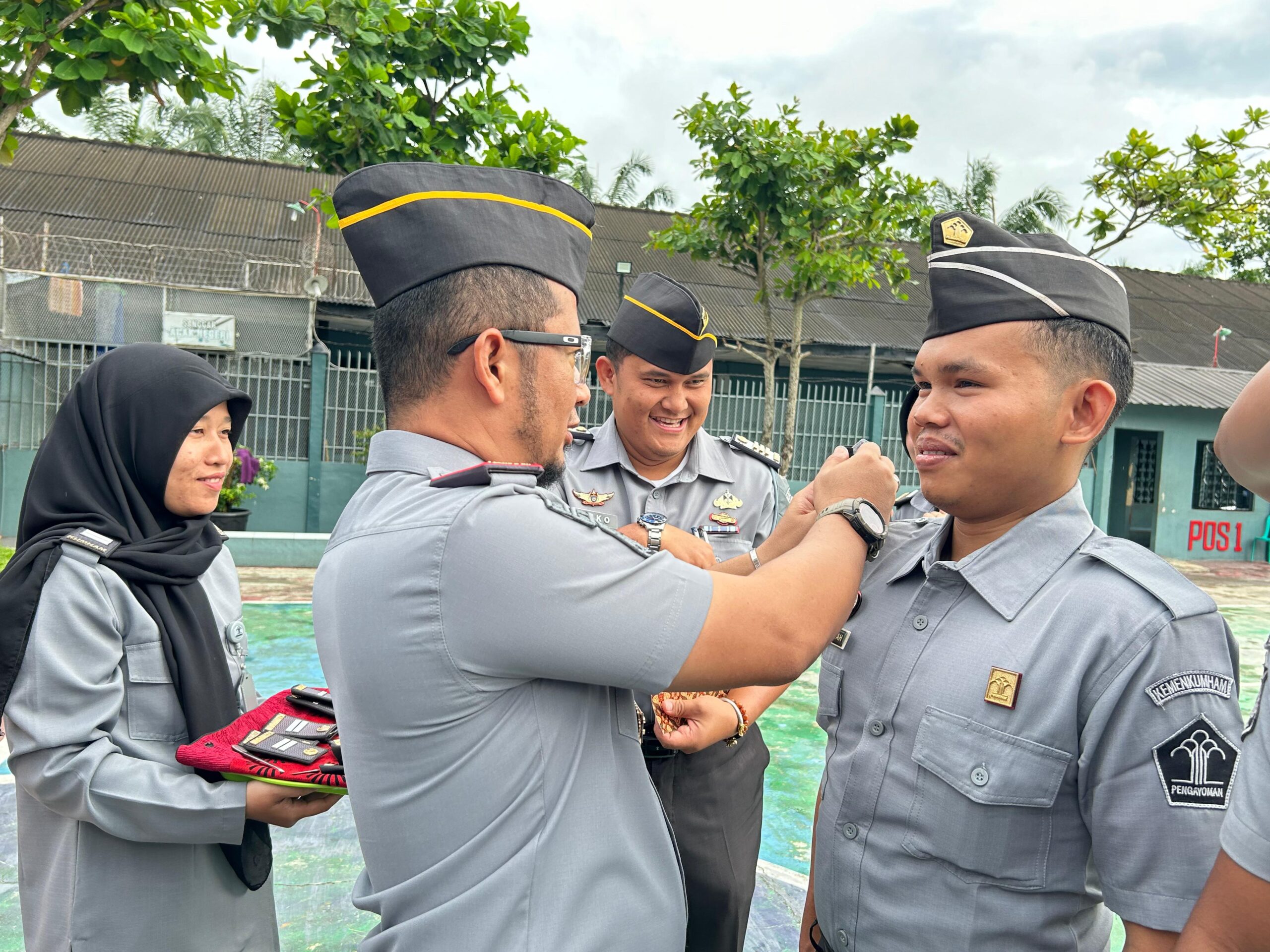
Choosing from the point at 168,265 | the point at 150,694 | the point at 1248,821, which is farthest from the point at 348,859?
the point at 168,265

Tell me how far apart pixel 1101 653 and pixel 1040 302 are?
0.60 m

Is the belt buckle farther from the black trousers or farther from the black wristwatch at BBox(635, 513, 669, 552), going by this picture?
the black wristwatch at BBox(635, 513, 669, 552)

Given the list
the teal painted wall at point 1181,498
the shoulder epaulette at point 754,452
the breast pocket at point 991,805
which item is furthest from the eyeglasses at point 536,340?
the teal painted wall at point 1181,498

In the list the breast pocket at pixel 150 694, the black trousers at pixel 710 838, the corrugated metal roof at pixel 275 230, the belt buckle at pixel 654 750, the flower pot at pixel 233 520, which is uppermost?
the corrugated metal roof at pixel 275 230

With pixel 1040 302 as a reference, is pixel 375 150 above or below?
above

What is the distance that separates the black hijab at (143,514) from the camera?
218 cm

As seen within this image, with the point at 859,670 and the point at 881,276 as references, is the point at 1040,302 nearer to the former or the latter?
the point at 859,670

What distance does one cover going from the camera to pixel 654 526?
260 centimetres

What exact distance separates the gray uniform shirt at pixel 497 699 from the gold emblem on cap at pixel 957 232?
856 mm

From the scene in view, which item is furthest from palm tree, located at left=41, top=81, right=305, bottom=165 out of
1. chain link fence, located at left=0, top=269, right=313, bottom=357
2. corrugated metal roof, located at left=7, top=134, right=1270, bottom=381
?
chain link fence, located at left=0, top=269, right=313, bottom=357

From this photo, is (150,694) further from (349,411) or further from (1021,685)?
(349,411)

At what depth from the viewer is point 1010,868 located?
152 centimetres

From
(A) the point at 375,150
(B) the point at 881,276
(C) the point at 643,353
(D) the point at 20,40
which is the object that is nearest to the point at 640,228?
(B) the point at 881,276

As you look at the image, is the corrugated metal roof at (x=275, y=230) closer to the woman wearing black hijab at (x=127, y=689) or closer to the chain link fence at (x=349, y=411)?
the chain link fence at (x=349, y=411)
